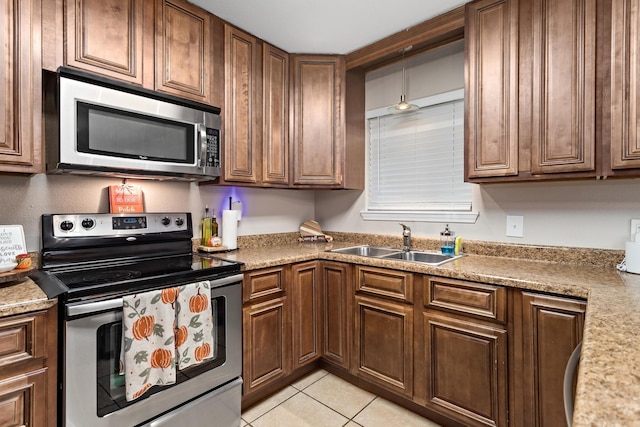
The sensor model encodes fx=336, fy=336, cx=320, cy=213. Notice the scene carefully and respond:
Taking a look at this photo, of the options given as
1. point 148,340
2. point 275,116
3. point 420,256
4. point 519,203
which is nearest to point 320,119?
point 275,116

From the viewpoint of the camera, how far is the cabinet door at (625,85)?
145 centimetres

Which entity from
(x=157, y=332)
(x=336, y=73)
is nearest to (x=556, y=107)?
(x=336, y=73)

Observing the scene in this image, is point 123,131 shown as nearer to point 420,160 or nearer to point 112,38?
point 112,38

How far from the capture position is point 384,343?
2.02 m

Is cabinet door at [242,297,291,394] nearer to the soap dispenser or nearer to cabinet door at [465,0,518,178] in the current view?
the soap dispenser

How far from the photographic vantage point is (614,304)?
1.09 meters

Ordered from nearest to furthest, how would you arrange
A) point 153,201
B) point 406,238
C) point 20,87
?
point 20,87 → point 153,201 → point 406,238

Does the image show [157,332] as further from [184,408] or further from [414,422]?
[414,422]

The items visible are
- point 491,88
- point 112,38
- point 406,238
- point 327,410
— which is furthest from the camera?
point 406,238

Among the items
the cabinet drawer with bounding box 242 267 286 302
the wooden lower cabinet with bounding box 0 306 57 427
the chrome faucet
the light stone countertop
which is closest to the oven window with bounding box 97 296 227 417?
the wooden lower cabinet with bounding box 0 306 57 427

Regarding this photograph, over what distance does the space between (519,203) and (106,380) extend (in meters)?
2.32

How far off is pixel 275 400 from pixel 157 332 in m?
1.01

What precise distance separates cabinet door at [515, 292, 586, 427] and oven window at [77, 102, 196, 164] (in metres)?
1.91

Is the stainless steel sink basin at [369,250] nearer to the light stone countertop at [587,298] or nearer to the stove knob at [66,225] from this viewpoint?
the light stone countertop at [587,298]
